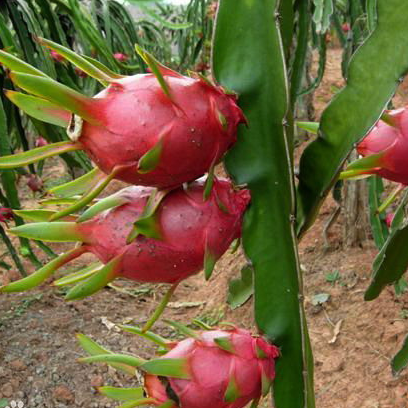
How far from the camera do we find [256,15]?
0.48 m

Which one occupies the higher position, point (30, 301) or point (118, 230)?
point (118, 230)

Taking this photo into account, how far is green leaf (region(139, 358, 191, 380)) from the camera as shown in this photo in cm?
48

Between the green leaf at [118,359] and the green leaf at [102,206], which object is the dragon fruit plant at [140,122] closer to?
the green leaf at [102,206]

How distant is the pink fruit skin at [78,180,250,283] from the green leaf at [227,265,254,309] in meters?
0.20

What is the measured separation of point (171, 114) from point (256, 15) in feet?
0.45

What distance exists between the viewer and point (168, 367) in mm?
476

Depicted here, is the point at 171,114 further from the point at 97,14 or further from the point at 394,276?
the point at 97,14

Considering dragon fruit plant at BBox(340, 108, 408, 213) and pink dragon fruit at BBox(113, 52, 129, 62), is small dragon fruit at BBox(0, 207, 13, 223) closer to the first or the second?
pink dragon fruit at BBox(113, 52, 129, 62)

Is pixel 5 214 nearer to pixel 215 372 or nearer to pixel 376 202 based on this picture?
pixel 376 202

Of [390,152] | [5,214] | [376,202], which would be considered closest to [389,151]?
[390,152]

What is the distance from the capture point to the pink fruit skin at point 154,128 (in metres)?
0.40

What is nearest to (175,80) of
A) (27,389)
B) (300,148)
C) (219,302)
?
(27,389)

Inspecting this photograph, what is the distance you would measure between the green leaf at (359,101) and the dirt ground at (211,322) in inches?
44.0

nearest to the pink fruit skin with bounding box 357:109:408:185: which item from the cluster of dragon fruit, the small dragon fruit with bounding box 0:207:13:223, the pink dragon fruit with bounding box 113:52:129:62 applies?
the cluster of dragon fruit
